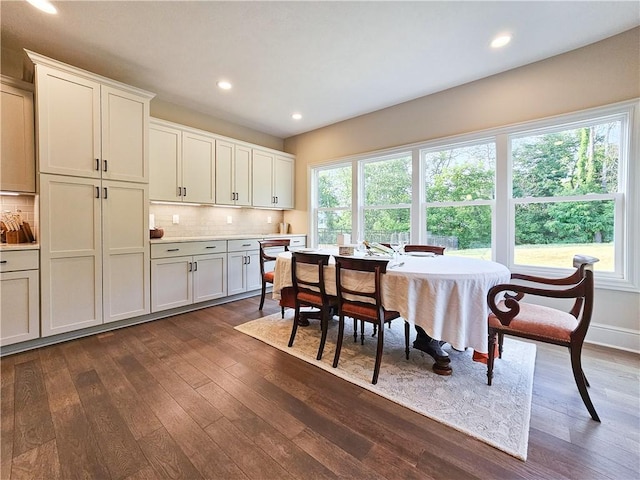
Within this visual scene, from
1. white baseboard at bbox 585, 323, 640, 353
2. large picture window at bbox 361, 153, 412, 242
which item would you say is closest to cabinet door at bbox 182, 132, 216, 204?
large picture window at bbox 361, 153, 412, 242

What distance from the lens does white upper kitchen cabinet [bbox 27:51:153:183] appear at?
246cm

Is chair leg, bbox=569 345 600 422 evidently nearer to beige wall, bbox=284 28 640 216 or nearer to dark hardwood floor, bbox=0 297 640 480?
dark hardwood floor, bbox=0 297 640 480

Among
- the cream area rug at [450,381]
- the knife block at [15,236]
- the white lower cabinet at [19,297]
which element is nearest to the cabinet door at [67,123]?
the knife block at [15,236]

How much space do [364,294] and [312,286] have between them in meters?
0.52

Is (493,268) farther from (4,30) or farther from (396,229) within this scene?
(4,30)

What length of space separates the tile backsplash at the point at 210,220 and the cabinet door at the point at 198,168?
380 millimetres

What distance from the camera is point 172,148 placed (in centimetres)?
362

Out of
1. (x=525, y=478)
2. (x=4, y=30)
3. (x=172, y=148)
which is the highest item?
(x=4, y=30)

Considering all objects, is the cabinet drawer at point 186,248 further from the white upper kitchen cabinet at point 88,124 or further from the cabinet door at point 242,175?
the cabinet door at point 242,175

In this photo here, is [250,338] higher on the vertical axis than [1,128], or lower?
lower

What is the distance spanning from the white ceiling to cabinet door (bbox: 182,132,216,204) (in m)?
0.64

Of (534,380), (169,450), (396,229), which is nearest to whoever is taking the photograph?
(169,450)

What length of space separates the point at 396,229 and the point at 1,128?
4467mm

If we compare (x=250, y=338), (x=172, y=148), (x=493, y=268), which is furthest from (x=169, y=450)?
(x=172, y=148)
